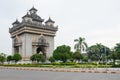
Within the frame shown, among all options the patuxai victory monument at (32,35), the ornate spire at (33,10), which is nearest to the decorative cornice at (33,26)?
the patuxai victory monument at (32,35)

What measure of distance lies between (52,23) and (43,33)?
6736 millimetres

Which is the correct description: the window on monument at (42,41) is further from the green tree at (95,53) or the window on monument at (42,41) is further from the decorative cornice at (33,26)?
the green tree at (95,53)

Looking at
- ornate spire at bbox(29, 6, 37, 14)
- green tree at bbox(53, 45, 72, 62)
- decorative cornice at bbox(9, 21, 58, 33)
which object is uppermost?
ornate spire at bbox(29, 6, 37, 14)

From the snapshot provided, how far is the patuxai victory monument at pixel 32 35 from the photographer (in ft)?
225

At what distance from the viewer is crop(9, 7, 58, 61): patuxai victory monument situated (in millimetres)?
68500

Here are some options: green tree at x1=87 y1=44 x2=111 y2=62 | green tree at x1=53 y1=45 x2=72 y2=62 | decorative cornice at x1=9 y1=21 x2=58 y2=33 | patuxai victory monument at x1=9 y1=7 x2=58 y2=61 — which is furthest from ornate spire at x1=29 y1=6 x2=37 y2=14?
green tree at x1=87 y1=44 x2=111 y2=62

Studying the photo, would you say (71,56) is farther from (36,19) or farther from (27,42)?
(36,19)

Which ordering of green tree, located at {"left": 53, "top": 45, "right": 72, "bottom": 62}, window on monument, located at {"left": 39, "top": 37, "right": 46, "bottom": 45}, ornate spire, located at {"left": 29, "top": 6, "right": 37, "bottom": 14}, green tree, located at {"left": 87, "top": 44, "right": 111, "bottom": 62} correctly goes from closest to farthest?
green tree, located at {"left": 53, "top": 45, "right": 72, "bottom": 62} → window on monument, located at {"left": 39, "top": 37, "right": 46, "bottom": 45} → ornate spire, located at {"left": 29, "top": 6, "right": 37, "bottom": 14} → green tree, located at {"left": 87, "top": 44, "right": 111, "bottom": 62}

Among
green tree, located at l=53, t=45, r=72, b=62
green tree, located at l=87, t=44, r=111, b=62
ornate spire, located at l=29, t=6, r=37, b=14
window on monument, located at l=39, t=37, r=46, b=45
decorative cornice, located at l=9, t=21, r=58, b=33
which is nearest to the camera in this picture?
green tree, located at l=53, t=45, r=72, b=62

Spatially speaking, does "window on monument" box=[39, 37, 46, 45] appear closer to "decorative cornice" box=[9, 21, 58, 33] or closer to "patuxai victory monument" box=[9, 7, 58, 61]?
"patuxai victory monument" box=[9, 7, 58, 61]

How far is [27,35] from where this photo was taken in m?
68.8

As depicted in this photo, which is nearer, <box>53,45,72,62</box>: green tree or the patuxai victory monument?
<box>53,45,72,62</box>: green tree

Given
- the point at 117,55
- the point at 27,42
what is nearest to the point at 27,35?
the point at 27,42

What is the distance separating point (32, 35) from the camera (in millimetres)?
70562
